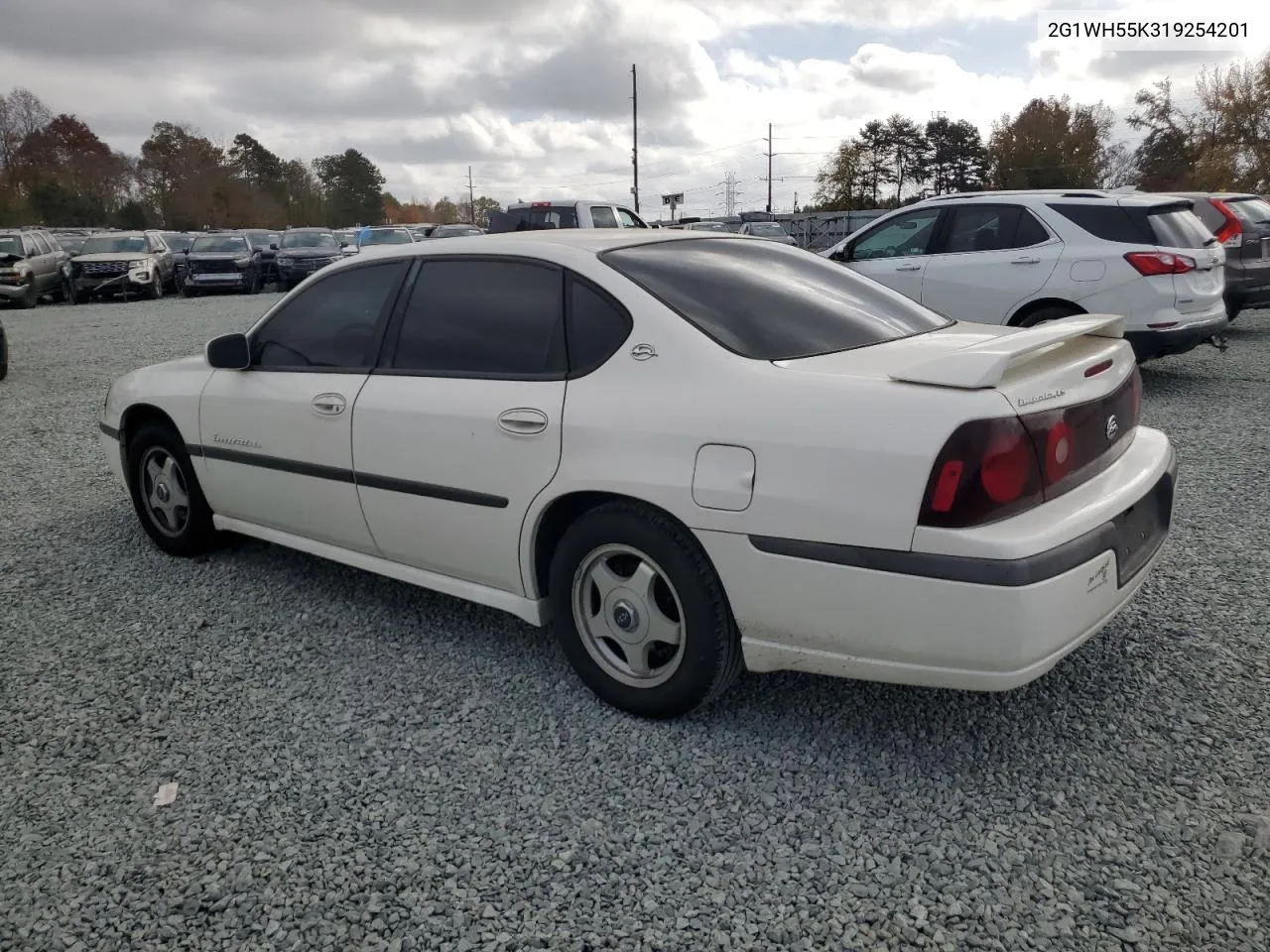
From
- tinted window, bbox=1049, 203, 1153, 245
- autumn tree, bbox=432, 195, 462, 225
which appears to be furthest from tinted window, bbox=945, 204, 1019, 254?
autumn tree, bbox=432, 195, 462, 225

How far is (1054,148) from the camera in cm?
5828

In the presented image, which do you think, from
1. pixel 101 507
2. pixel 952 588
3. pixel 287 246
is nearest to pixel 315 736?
pixel 952 588

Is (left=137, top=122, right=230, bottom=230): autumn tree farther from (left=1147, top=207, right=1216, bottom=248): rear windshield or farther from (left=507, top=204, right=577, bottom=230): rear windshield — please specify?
(left=1147, top=207, right=1216, bottom=248): rear windshield

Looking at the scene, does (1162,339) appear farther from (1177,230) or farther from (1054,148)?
(1054,148)

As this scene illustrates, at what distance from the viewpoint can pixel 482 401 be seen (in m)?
3.22

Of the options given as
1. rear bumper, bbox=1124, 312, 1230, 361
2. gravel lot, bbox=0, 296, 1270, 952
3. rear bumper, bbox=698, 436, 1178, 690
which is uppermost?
rear bumper, bbox=1124, 312, 1230, 361

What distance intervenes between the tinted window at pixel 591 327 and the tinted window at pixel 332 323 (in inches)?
36.1

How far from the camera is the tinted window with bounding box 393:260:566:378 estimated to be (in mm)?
3209

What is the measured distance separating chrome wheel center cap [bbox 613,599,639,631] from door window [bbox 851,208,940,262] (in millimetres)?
6442

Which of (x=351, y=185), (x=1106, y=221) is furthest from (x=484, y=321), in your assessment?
(x=351, y=185)

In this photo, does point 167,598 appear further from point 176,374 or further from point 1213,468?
point 1213,468

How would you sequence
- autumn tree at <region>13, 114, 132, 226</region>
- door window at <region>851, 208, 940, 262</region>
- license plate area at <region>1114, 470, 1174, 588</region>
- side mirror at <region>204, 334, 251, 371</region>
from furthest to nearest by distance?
autumn tree at <region>13, 114, 132, 226</region>, door window at <region>851, 208, 940, 262</region>, side mirror at <region>204, 334, 251, 371</region>, license plate area at <region>1114, 470, 1174, 588</region>

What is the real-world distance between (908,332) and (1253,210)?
377 inches

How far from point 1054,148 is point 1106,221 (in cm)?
5793
